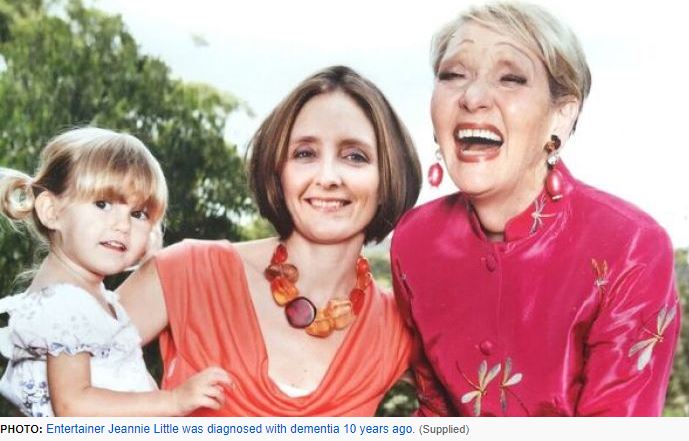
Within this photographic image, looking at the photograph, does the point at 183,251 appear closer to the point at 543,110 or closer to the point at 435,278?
the point at 435,278

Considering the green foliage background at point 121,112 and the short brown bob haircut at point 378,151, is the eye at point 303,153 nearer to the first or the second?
the short brown bob haircut at point 378,151

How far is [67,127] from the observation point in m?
2.78

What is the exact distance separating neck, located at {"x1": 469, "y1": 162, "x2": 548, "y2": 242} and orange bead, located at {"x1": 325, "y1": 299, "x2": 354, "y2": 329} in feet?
1.23

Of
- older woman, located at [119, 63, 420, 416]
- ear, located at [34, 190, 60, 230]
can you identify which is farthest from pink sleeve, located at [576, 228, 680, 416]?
ear, located at [34, 190, 60, 230]

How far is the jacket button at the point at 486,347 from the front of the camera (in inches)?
107

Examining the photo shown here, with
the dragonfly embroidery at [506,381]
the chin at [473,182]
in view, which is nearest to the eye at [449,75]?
the chin at [473,182]

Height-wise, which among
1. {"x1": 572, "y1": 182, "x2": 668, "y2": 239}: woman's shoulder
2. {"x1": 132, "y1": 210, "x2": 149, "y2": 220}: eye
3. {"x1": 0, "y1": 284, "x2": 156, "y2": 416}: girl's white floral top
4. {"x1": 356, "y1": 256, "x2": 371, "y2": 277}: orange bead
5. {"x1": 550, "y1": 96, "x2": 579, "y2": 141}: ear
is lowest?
{"x1": 0, "y1": 284, "x2": 156, "y2": 416}: girl's white floral top

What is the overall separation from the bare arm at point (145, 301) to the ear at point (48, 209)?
0.22 m

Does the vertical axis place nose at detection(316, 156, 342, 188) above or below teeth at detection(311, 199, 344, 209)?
above

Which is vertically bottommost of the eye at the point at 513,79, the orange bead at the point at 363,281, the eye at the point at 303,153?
the orange bead at the point at 363,281

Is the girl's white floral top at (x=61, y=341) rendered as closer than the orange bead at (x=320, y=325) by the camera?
Yes

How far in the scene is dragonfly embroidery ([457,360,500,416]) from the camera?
9.01 ft

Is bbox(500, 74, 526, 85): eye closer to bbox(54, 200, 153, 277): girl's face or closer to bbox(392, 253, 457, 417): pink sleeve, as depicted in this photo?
A: bbox(392, 253, 457, 417): pink sleeve

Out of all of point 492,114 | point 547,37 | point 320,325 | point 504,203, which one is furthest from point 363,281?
point 547,37
